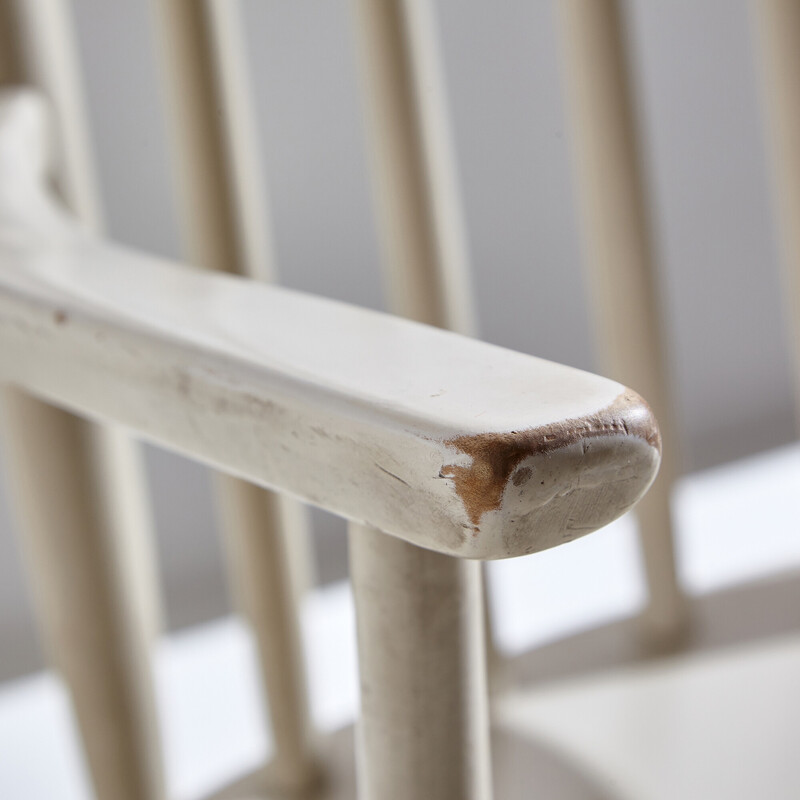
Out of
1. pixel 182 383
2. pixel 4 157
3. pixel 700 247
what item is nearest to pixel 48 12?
pixel 4 157

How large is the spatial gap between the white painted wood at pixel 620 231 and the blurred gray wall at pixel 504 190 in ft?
0.69

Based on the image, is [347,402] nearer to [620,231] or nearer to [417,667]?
[417,667]

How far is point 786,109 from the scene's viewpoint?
335 millimetres

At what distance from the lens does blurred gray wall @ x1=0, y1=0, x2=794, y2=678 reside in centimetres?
60

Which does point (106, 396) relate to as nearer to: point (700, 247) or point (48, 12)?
point (48, 12)

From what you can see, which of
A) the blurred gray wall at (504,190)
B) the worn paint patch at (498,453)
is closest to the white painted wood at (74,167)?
the worn paint patch at (498,453)

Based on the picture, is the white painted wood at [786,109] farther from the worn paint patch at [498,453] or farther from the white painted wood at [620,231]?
the worn paint patch at [498,453]

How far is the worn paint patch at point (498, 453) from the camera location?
4.8 inches

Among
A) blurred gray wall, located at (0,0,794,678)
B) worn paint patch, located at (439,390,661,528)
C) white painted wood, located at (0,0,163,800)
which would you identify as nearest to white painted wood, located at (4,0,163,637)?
white painted wood, located at (0,0,163,800)

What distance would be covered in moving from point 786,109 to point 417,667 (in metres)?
0.25

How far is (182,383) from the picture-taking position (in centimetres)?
15

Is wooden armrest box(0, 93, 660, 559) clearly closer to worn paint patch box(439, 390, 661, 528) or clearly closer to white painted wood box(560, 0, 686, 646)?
worn paint patch box(439, 390, 661, 528)

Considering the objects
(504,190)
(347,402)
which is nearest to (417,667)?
(347,402)

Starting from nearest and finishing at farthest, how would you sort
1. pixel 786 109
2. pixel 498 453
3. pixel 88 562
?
1. pixel 498 453
2. pixel 88 562
3. pixel 786 109
